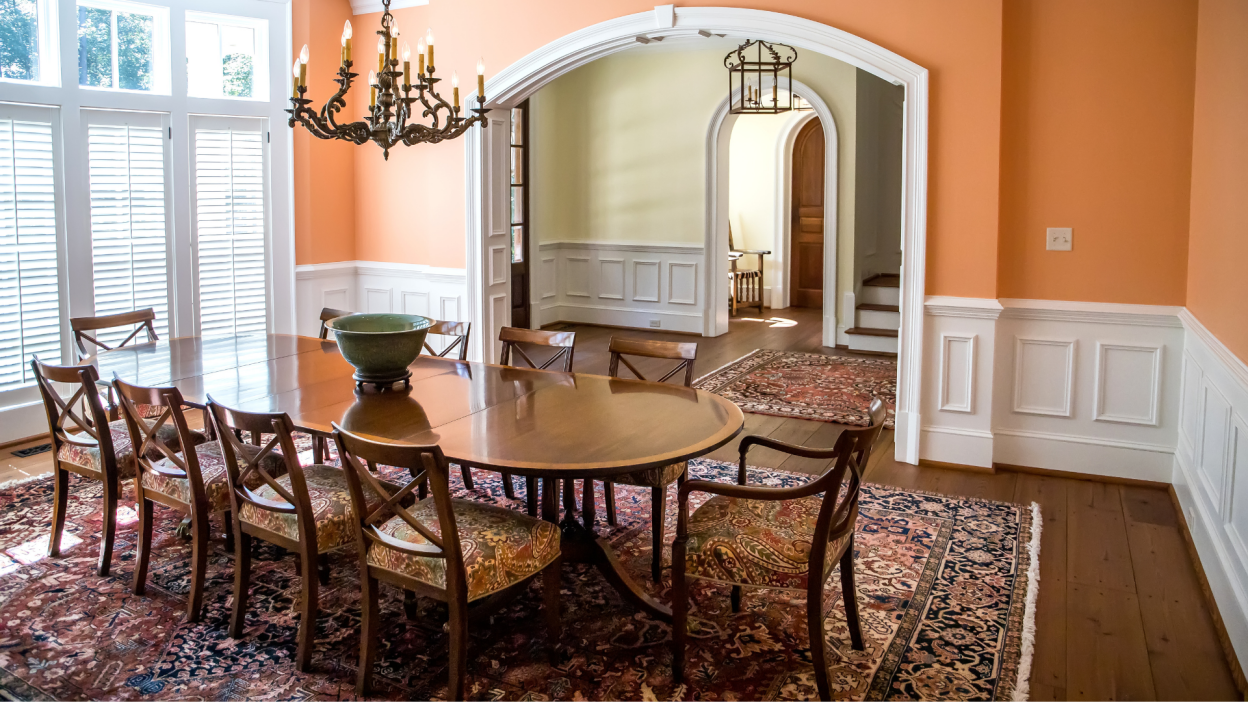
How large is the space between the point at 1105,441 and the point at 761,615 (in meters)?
2.57

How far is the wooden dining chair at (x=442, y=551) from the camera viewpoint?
2.43 m

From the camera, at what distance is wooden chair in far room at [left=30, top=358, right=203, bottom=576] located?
131 inches

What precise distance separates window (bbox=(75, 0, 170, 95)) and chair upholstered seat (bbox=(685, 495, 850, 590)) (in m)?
4.45

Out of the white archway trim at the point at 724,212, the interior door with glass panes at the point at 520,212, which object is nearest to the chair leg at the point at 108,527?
the interior door with glass panes at the point at 520,212

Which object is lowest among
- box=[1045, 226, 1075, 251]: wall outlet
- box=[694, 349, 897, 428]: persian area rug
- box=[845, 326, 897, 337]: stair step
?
box=[694, 349, 897, 428]: persian area rug

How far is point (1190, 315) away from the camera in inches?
168

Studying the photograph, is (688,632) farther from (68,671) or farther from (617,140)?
(617,140)

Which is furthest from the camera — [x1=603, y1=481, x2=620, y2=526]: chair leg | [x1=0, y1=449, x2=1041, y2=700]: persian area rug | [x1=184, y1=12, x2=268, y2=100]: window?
[x1=184, y1=12, x2=268, y2=100]: window

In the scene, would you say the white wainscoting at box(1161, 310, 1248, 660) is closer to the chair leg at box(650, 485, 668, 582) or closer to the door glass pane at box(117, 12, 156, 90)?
the chair leg at box(650, 485, 668, 582)

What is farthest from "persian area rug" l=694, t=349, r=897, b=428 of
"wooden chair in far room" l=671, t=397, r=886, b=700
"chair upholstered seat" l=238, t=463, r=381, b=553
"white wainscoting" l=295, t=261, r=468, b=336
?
"chair upholstered seat" l=238, t=463, r=381, b=553

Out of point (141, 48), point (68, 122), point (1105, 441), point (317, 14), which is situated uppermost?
point (317, 14)

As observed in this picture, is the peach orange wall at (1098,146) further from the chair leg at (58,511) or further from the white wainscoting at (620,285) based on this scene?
the white wainscoting at (620,285)

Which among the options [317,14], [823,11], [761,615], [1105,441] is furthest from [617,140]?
[761,615]

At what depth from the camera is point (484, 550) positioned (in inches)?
103
